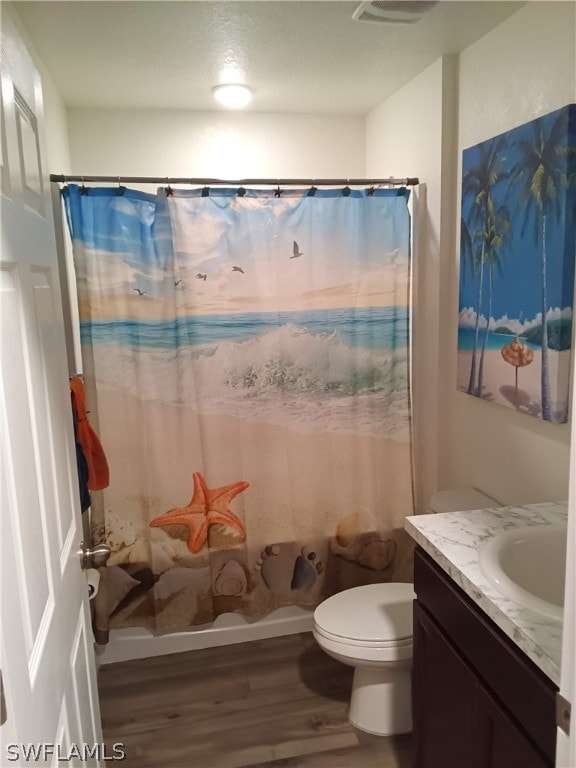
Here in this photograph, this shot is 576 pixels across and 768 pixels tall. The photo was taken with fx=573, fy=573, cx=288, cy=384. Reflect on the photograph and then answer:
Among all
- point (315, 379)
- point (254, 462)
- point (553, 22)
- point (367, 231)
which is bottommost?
point (254, 462)

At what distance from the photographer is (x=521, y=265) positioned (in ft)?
5.78

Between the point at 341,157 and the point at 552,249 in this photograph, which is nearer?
the point at 552,249

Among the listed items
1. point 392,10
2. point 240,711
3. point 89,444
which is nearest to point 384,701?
point 240,711

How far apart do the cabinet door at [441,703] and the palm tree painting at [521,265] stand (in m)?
0.73

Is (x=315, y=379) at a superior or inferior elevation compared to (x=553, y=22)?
inferior

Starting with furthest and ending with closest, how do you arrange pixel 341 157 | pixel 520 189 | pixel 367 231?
1. pixel 341 157
2. pixel 367 231
3. pixel 520 189

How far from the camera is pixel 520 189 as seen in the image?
1742mm

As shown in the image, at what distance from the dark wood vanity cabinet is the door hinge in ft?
0.97

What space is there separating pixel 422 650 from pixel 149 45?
2041 mm

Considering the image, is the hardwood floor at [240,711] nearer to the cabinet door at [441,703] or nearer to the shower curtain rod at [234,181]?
the cabinet door at [441,703]

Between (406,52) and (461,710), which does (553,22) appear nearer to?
(406,52)

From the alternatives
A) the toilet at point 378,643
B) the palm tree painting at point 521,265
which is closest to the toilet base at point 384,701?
the toilet at point 378,643

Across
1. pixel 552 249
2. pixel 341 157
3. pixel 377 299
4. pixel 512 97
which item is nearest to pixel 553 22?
pixel 512 97

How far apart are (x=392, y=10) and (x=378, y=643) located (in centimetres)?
194
